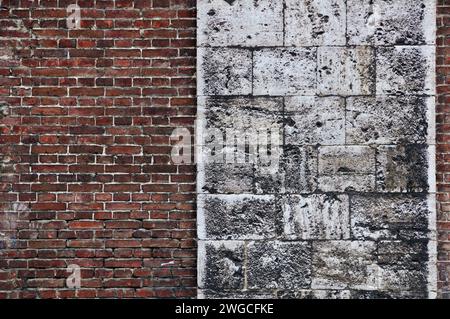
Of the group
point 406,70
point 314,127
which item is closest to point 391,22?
point 406,70

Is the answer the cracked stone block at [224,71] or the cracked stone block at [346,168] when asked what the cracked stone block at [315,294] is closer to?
the cracked stone block at [346,168]

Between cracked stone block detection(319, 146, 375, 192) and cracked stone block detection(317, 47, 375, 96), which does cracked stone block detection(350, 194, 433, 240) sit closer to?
cracked stone block detection(319, 146, 375, 192)

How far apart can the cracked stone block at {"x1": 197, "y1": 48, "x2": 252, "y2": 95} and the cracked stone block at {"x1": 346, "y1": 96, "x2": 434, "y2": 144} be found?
2.41 ft

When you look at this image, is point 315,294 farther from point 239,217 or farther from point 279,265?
point 239,217

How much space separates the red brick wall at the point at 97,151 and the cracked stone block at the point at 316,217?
0.68 meters

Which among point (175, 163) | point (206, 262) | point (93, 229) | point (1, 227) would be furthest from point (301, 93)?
point (1, 227)

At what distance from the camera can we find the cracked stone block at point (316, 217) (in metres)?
4.35

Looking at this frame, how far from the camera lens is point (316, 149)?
4359 millimetres

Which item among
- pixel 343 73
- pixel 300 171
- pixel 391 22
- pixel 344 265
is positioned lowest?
pixel 344 265

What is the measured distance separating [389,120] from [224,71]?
1.17 meters

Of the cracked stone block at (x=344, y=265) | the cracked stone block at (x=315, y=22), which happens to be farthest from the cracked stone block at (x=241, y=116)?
the cracked stone block at (x=344, y=265)

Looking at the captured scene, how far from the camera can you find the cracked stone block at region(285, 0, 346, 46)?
4.36m

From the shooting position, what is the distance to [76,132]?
14.6 ft

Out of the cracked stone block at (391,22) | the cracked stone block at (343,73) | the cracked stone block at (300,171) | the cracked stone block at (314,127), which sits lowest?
the cracked stone block at (300,171)
